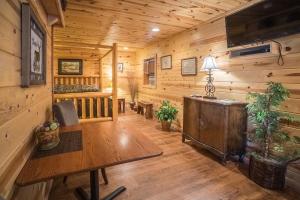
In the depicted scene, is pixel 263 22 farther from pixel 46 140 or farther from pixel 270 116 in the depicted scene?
pixel 46 140

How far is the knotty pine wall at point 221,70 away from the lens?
7.33 feet

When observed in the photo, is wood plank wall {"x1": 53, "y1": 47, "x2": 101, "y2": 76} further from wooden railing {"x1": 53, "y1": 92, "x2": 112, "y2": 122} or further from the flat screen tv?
the flat screen tv

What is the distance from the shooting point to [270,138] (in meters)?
2.21

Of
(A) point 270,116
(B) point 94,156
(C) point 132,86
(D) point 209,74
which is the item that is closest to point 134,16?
(D) point 209,74

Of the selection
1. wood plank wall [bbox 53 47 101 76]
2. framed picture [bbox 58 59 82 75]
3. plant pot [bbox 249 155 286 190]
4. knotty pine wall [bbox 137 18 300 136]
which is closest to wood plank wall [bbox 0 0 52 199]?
plant pot [bbox 249 155 286 190]

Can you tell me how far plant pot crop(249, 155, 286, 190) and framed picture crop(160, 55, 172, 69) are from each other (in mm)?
3214

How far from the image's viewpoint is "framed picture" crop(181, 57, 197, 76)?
3.87 m

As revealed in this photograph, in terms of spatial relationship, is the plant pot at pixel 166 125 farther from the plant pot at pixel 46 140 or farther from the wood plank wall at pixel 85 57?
the wood plank wall at pixel 85 57

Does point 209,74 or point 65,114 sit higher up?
point 209,74

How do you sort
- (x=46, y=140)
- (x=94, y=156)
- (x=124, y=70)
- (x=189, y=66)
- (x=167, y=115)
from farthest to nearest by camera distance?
(x=124, y=70)
(x=167, y=115)
(x=189, y=66)
(x=46, y=140)
(x=94, y=156)

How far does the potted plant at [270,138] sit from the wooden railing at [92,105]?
2.36 meters

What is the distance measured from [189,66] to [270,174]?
2571 mm

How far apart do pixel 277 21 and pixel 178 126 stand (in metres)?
2.92

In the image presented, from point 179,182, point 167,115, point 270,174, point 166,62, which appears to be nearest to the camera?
point 270,174
